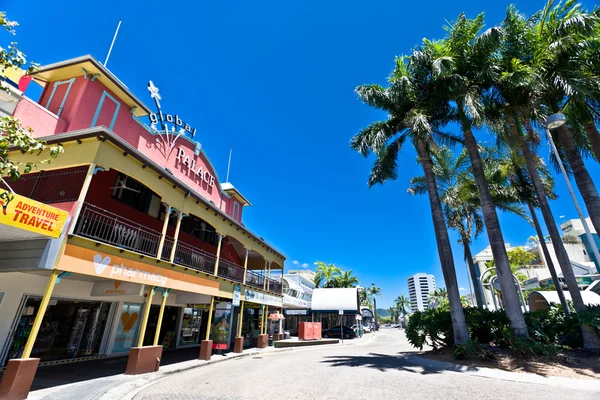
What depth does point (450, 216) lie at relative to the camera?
77.8ft

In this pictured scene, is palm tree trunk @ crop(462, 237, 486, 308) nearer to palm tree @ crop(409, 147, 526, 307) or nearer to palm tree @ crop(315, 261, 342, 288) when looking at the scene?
palm tree @ crop(409, 147, 526, 307)

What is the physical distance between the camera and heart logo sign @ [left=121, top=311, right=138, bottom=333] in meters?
14.2

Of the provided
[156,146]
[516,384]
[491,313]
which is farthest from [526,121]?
[156,146]

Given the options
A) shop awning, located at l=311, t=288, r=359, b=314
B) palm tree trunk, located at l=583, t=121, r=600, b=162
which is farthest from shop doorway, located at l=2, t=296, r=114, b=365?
shop awning, located at l=311, t=288, r=359, b=314

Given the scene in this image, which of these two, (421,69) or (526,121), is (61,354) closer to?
(421,69)

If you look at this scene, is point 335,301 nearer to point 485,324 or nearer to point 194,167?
point 485,324

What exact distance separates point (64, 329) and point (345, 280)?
42405 millimetres

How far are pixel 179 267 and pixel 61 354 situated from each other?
586cm

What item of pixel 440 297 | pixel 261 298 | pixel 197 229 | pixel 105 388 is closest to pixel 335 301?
pixel 261 298

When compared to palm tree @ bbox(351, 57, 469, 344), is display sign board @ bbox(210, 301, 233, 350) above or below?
below

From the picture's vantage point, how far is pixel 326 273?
48.0 m

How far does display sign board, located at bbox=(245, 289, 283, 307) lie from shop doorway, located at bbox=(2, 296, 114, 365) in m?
7.59

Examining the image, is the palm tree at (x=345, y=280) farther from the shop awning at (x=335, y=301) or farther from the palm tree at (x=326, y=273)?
the shop awning at (x=335, y=301)

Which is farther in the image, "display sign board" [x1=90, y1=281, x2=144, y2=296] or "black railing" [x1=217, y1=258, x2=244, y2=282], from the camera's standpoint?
"black railing" [x1=217, y1=258, x2=244, y2=282]
